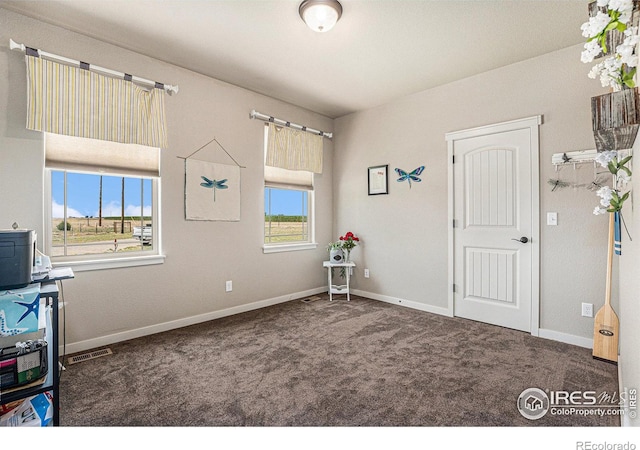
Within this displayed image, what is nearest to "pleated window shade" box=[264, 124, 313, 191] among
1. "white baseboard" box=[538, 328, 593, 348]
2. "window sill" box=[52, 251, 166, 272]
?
"window sill" box=[52, 251, 166, 272]

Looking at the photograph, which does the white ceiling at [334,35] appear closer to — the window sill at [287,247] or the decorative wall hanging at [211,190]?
the decorative wall hanging at [211,190]

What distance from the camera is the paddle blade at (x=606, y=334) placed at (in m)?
2.47

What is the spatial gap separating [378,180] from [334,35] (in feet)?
6.65

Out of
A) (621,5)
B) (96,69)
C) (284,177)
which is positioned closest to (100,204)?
(96,69)

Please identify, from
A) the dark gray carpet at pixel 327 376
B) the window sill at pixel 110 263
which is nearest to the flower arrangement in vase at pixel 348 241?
the dark gray carpet at pixel 327 376

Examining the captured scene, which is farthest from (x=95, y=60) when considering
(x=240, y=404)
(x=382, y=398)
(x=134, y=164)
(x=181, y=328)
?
(x=382, y=398)

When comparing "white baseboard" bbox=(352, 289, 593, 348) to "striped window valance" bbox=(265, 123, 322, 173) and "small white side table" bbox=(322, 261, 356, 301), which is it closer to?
"small white side table" bbox=(322, 261, 356, 301)

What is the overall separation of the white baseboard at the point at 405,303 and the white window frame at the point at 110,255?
104 inches

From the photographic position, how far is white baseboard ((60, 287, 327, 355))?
276 cm

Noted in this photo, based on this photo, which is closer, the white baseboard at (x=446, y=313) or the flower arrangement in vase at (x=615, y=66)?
the flower arrangement in vase at (x=615, y=66)

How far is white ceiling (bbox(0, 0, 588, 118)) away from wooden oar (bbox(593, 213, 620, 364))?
1.68 m

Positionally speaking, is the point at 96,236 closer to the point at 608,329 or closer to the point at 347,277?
the point at 347,277

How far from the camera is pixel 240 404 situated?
1.95m

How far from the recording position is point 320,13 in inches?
90.5
